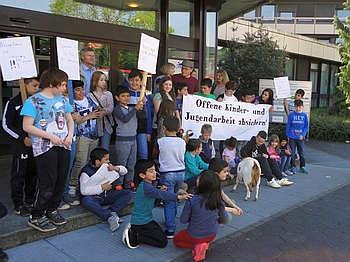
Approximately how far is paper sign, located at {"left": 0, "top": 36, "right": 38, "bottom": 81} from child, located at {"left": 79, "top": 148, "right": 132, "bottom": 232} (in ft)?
4.10

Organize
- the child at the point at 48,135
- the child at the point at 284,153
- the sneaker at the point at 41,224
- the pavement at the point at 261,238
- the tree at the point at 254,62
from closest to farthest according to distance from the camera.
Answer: the child at the point at 48,135, the pavement at the point at 261,238, the sneaker at the point at 41,224, the child at the point at 284,153, the tree at the point at 254,62

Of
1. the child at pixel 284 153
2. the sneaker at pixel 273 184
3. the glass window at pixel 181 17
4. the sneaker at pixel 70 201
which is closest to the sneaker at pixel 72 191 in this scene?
the sneaker at pixel 70 201

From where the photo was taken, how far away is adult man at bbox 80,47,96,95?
4.89 metres

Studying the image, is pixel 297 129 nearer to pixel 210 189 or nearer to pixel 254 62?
pixel 210 189

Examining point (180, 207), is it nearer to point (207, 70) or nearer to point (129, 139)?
point (129, 139)

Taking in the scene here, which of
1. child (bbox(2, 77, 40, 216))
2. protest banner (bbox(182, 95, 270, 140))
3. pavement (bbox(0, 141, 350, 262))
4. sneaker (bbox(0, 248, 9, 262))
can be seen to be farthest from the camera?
protest banner (bbox(182, 95, 270, 140))

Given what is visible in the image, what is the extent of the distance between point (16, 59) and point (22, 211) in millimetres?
1734

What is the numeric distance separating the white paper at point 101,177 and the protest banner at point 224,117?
80.2 inches

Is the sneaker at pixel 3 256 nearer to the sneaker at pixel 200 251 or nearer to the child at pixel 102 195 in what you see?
the child at pixel 102 195

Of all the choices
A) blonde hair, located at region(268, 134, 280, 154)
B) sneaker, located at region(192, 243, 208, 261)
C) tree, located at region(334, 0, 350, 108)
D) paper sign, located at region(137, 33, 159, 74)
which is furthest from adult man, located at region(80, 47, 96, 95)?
tree, located at region(334, 0, 350, 108)

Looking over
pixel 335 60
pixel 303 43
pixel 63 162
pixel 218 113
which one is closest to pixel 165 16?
pixel 218 113

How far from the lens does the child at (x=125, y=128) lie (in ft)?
15.1

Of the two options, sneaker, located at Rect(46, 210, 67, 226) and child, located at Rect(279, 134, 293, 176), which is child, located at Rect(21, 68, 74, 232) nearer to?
sneaker, located at Rect(46, 210, 67, 226)

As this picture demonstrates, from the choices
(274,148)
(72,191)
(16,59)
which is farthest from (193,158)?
(16,59)
